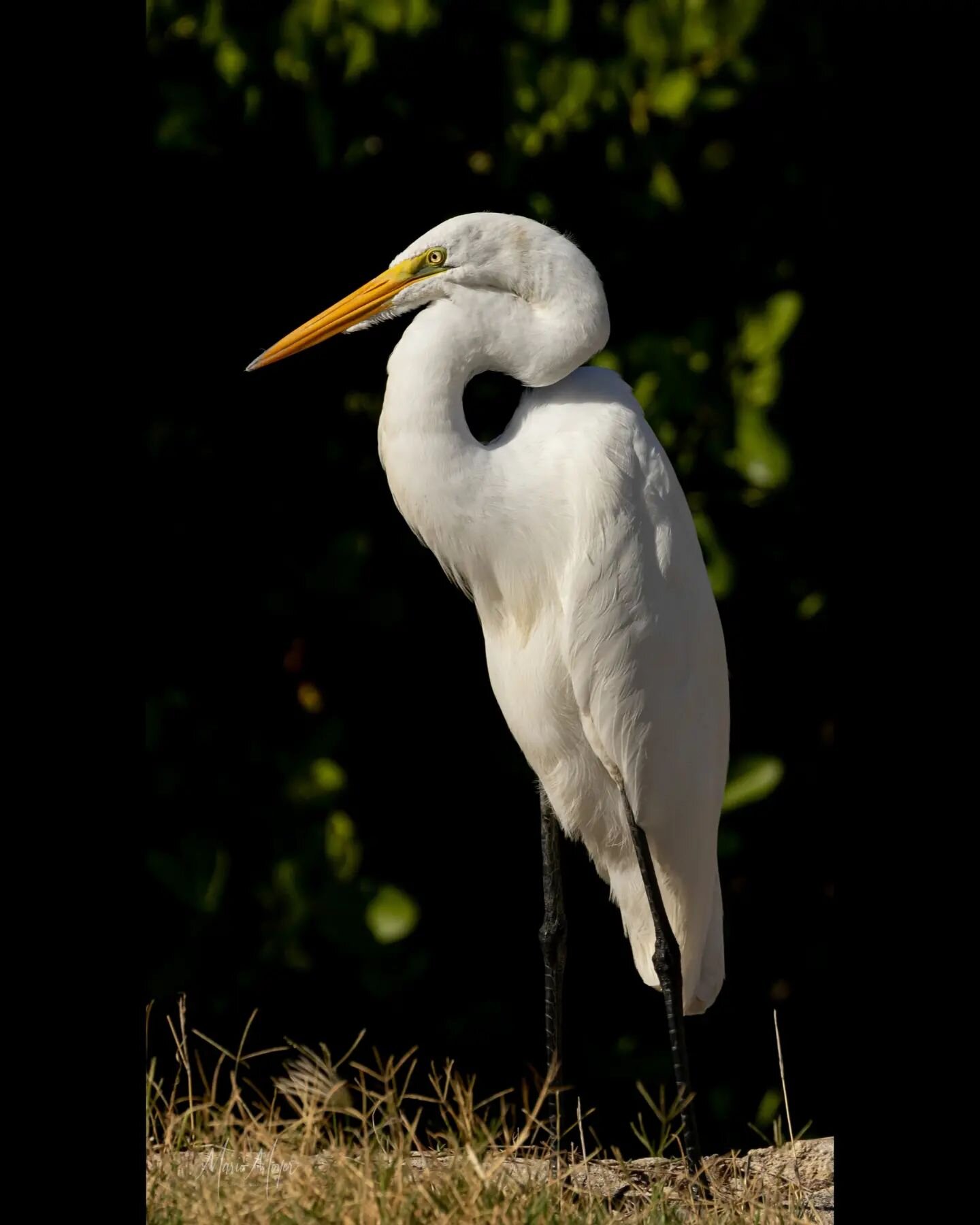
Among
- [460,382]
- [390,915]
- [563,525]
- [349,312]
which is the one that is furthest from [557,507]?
[390,915]

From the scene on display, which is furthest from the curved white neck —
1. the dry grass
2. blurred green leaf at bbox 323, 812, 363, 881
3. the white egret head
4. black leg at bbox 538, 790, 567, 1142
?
the dry grass

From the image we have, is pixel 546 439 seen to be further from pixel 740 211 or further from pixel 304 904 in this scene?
pixel 304 904

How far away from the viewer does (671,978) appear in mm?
1884

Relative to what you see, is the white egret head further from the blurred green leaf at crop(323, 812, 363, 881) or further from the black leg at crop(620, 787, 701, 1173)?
the blurred green leaf at crop(323, 812, 363, 881)

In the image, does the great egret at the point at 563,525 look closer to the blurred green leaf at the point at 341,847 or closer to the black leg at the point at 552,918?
the black leg at the point at 552,918

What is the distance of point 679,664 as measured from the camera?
72.8 inches

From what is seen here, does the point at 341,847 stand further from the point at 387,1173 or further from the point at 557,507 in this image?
the point at 557,507

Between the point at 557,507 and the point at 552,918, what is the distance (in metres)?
0.57

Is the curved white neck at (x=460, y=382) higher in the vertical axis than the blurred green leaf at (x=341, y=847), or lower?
higher

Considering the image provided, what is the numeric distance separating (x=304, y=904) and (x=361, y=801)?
18 cm

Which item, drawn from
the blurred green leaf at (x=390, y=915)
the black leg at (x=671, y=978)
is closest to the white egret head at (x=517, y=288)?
the black leg at (x=671, y=978)

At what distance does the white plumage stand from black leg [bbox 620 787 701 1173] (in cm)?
4

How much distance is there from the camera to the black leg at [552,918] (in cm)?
197

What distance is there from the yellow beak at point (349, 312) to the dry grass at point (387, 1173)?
2.85ft
